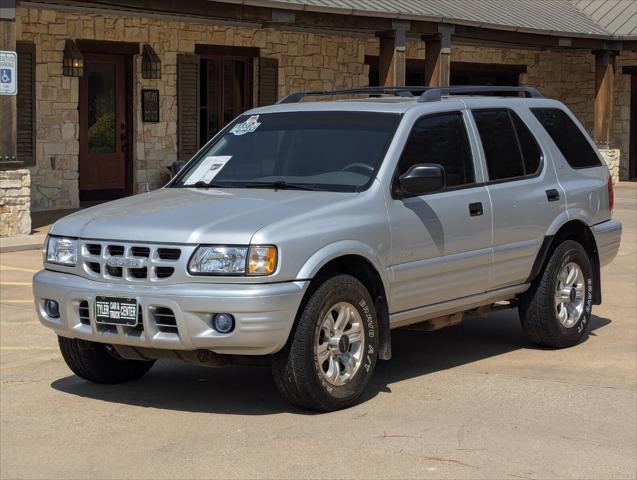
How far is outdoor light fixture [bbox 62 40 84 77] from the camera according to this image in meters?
18.4

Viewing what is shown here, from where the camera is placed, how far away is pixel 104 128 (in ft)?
64.6

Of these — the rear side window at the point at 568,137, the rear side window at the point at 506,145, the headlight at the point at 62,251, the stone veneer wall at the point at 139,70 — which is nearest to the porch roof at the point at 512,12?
the stone veneer wall at the point at 139,70

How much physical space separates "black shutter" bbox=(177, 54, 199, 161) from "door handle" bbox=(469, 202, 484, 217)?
Result: 43.7 feet

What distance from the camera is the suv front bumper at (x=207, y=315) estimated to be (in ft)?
20.2

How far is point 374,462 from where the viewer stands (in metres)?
5.64

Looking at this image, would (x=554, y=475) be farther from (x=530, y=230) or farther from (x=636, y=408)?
(x=530, y=230)

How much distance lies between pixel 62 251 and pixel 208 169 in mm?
1302

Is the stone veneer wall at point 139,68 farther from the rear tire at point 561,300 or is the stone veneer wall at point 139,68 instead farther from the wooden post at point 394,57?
the rear tire at point 561,300

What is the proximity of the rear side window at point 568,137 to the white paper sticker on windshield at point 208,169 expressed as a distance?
244cm

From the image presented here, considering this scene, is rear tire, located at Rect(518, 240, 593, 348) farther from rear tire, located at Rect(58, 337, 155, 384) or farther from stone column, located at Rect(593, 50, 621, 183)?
stone column, located at Rect(593, 50, 621, 183)

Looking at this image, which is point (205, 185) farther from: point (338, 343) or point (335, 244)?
point (338, 343)

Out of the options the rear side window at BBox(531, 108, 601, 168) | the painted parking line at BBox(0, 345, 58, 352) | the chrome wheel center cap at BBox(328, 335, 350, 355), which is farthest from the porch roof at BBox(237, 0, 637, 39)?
the chrome wheel center cap at BBox(328, 335, 350, 355)

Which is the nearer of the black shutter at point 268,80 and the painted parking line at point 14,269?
the painted parking line at point 14,269

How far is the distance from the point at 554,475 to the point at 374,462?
33.0 inches
